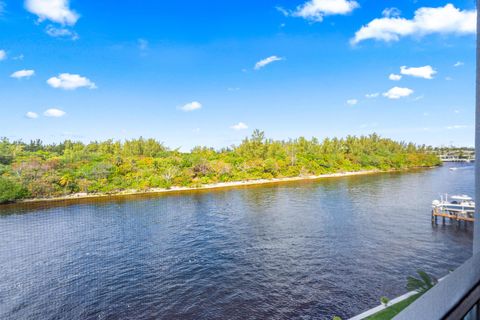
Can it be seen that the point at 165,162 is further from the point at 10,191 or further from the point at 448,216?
the point at 448,216

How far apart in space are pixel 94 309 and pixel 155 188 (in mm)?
16764

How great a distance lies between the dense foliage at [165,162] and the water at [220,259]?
2.88 meters

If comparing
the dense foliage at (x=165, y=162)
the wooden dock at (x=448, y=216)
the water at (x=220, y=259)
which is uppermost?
the dense foliage at (x=165, y=162)

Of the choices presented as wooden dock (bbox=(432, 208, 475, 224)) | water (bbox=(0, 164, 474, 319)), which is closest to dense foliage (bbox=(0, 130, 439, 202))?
water (bbox=(0, 164, 474, 319))

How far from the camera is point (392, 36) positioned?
188 cm

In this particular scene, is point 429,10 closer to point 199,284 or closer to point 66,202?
point 199,284


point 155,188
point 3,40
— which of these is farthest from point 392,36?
point 155,188

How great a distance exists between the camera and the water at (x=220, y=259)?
227 inches

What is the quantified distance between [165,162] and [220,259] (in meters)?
18.0

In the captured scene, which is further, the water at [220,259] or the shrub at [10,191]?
the shrub at [10,191]

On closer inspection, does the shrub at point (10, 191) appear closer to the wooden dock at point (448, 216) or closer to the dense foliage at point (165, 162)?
the dense foliage at point (165, 162)

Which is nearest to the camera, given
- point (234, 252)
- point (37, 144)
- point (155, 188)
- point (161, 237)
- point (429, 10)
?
point (429, 10)

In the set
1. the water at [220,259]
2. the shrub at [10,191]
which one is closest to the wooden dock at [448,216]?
the water at [220,259]

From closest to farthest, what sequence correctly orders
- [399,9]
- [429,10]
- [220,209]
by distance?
[429,10] < [399,9] < [220,209]
